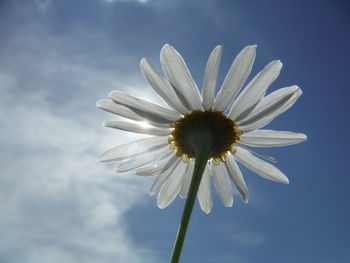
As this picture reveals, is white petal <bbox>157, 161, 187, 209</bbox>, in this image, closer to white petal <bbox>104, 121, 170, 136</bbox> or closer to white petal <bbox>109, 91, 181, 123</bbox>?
white petal <bbox>104, 121, 170, 136</bbox>

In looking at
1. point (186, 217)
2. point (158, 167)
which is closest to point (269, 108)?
point (158, 167)

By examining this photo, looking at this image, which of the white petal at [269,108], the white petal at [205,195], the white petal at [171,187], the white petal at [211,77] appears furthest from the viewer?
the white petal at [205,195]

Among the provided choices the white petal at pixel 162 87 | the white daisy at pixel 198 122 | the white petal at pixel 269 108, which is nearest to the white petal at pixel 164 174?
the white daisy at pixel 198 122

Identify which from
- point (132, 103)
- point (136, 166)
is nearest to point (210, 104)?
point (132, 103)

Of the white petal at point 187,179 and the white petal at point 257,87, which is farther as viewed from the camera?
the white petal at point 187,179

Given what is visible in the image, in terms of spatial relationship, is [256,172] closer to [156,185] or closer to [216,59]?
[156,185]

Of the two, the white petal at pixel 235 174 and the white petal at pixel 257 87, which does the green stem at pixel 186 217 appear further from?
the white petal at pixel 235 174

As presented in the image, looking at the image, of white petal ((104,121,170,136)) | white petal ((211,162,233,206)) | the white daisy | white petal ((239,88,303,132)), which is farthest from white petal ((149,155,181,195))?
white petal ((239,88,303,132))
